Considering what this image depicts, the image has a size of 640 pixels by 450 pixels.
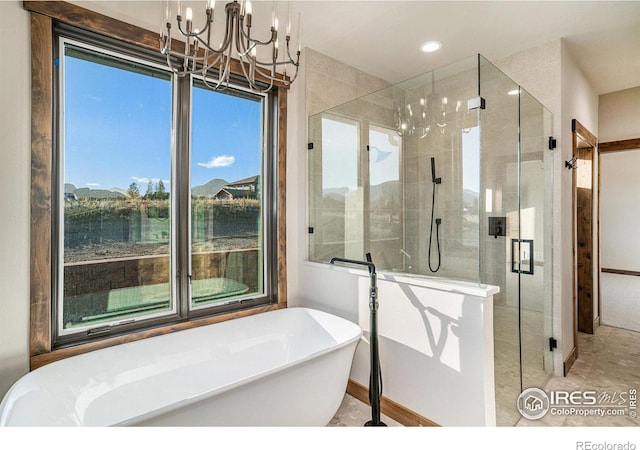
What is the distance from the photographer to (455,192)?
8.32ft

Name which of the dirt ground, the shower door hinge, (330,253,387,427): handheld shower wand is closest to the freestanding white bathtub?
(330,253,387,427): handheld shower wand

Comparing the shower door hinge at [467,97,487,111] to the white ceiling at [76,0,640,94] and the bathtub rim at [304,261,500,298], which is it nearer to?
the white ceiling at [76,0,640,94]

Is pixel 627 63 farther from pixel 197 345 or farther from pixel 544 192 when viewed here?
pixel 197 345

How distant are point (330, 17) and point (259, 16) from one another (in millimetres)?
491

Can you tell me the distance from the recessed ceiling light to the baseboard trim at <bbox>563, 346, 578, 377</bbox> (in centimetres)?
276

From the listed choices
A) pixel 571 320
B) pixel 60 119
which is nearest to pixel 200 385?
pixel 60 119

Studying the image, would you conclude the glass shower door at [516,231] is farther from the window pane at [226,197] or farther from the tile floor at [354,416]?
the window pane at [226,197]

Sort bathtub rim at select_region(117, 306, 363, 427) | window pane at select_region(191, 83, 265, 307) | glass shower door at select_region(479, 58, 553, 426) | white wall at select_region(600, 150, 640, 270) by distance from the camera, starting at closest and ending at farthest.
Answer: bathtub rim at select_region(117, 306, 363, 427), glass shower door at select_region(479, 58, 553, 426), window pane at select_region(191, 83, 265, 307), white wall at select_region(600, 150, 640, 270)

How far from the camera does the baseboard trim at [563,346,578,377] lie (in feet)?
8.72

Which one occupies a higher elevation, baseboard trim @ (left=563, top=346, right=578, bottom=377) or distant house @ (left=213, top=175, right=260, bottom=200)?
distant house @ (left=213, top=175, right=260, bottom=200)

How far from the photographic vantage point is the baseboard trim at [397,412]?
6.44ft

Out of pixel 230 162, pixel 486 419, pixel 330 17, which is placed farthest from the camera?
pixel 230 162

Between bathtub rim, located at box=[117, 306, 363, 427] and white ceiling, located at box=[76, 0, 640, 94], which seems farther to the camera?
white ceiling, located at box=[76, 0, 640, 94]

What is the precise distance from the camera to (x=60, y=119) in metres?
1.84
